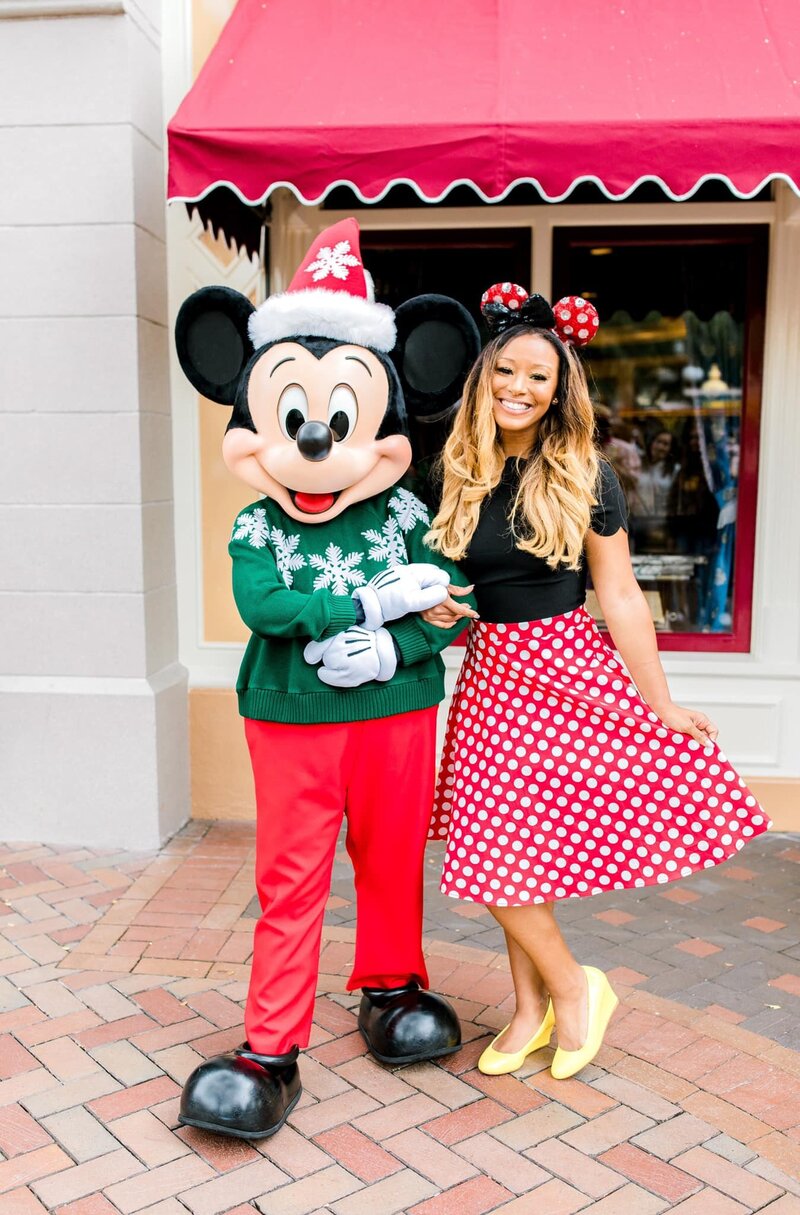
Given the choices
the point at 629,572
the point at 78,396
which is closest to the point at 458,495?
the point at 629,572

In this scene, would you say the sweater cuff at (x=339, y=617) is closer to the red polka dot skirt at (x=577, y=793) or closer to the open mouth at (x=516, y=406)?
the red polka dot skirt at (x=577, y=793)

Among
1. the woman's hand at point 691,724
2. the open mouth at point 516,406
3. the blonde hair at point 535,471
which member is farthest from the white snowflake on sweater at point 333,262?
the woman's hand at point 691,724

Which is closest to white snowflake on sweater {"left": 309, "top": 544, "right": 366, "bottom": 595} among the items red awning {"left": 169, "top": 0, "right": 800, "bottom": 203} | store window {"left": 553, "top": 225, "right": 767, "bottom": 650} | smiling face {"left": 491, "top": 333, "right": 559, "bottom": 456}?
smiling face {"left": 491, "top": 333, "right": 559, "bottom": 456}

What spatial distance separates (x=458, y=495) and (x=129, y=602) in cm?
210

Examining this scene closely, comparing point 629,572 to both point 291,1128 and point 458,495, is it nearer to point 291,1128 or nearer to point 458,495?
Answer: point 458,495

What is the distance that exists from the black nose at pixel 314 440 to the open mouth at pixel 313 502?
0.46 ft

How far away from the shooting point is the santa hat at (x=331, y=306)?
2.72 m

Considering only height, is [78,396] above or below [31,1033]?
above

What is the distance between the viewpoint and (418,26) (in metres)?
3.90

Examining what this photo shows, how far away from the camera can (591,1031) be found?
9.57 feet

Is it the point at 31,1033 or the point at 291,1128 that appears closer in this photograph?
the point at 291,1128

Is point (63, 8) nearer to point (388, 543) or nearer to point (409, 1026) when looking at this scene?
point (388, 543)

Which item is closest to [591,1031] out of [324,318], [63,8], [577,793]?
[577,793]

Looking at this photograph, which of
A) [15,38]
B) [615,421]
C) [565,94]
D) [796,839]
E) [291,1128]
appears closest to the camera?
[291,1128]
